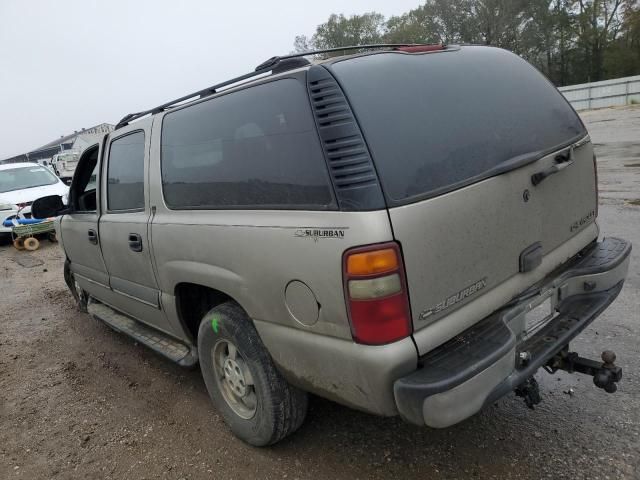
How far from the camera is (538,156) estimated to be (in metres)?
2.46

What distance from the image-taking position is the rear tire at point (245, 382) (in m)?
2.53

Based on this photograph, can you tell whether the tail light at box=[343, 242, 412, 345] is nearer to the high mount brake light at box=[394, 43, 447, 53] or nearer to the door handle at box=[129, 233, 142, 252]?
the high mount brake light at box=[394, 43, 447, 53]

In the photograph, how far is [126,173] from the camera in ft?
11.7

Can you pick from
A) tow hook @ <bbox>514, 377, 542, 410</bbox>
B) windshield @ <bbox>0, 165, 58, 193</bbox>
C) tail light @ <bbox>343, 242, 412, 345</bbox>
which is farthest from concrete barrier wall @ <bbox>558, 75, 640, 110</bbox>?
tail light @ <bbox>343, 242, 412, 345</bbox>

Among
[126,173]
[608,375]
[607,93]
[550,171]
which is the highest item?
[126,173]

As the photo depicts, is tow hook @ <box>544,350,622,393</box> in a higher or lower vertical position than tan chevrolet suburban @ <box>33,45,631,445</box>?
lower

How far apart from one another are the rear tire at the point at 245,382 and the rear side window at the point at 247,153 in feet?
2.14

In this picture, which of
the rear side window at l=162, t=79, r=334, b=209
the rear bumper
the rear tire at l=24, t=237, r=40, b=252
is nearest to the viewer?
the rear bumper

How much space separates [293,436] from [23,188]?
11.4 m

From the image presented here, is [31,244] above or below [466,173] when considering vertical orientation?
below

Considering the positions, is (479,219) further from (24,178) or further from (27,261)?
(24,178)

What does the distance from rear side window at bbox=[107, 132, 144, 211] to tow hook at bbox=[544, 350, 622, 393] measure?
267cm

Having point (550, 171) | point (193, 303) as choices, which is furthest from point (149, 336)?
point (550, 171)

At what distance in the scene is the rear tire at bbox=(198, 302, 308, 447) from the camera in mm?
2533
